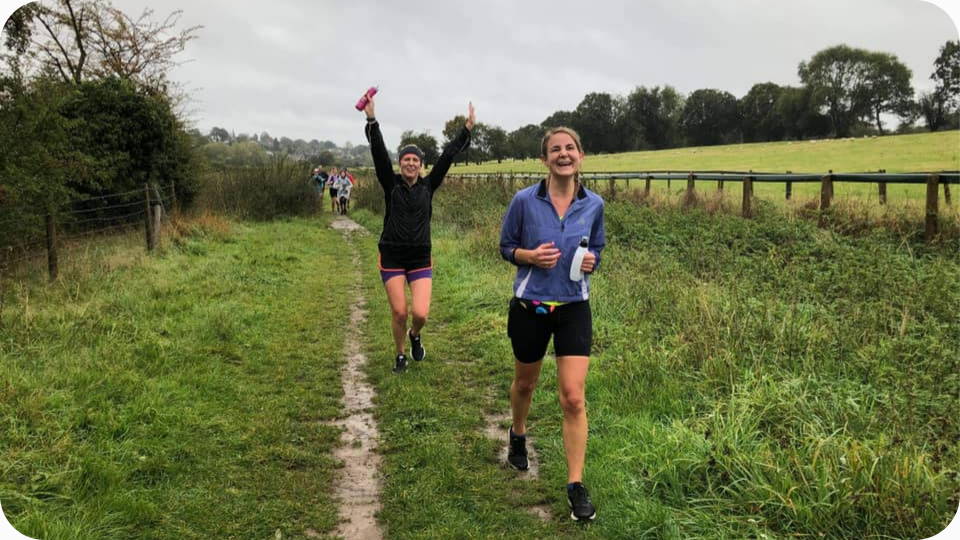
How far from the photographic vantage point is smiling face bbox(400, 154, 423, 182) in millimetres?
5309

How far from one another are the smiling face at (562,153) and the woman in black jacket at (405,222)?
2063 millimetres

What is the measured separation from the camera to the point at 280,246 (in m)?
13.1

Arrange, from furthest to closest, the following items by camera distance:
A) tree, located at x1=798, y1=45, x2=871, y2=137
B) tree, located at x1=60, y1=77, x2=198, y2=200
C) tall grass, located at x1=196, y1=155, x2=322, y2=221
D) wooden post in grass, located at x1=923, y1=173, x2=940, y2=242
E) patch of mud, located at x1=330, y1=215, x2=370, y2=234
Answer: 1. tree, located at x1=798, y1=45, x2=871, y2=137
2. patch of mud, located at x1=330, y1=215, x2=370, y2=234
3. tall grass, located at x1=196, y1=155, x2=322, y2=221
4. tree, located at x1=60, y1=77, x2=198, y2=200
5. wooden post in grass, located at x1=923, y1=173, x2=940, y2=242

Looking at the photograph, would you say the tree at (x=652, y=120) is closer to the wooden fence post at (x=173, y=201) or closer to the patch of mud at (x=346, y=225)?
the patch of mud at (x=346, y=225)

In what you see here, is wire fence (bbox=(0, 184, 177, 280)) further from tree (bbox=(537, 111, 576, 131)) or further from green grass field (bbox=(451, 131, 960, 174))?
tree (bbox=(537, 111, 576, 131))

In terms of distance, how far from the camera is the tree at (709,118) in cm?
8575

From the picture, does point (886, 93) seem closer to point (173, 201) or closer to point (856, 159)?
point (856, 159)

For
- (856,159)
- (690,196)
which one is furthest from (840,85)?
(690,196)

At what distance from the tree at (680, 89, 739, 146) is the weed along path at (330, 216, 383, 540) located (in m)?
89.4

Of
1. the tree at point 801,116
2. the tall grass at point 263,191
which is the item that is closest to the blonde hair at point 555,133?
the tall grass at point 263,191

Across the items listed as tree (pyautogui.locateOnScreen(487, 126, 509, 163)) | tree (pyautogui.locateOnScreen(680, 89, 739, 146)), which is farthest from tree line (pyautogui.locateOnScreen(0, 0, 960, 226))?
tree (pyautogui.locateOnScreen(680, 89, 739, 146))

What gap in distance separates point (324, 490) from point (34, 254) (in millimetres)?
6417

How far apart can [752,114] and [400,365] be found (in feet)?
299

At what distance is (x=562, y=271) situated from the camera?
326 cm
